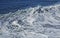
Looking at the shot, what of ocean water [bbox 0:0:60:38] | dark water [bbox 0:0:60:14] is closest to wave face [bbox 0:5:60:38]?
ocean water [bbox 0:0:60:38]

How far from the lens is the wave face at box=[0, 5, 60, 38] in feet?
16.6

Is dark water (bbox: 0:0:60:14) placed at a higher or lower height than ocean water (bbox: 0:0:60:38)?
higher

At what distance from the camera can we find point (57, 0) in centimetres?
976

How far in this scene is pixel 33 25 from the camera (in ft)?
18.3

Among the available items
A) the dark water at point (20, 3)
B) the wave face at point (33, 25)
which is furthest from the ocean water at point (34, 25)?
the dark water at point (20, 3)

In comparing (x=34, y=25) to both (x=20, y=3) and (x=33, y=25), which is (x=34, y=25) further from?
(x=20, y=3)

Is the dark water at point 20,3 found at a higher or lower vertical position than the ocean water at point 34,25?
higher

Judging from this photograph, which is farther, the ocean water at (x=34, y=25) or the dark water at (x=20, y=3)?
the dark water at (x=20, y=3)

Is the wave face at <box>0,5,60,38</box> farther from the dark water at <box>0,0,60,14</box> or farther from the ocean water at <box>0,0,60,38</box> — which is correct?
the dark water at <box>0,0,60,14</box>

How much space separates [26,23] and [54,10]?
58.6 inches

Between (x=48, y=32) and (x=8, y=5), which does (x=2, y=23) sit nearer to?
(x=48, y=32)

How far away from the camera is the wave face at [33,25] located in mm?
5046

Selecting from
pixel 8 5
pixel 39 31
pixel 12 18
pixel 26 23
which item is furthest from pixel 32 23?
pixel 8 5

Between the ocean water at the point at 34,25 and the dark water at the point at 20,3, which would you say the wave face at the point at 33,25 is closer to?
the ocean water at the point at 34,25
